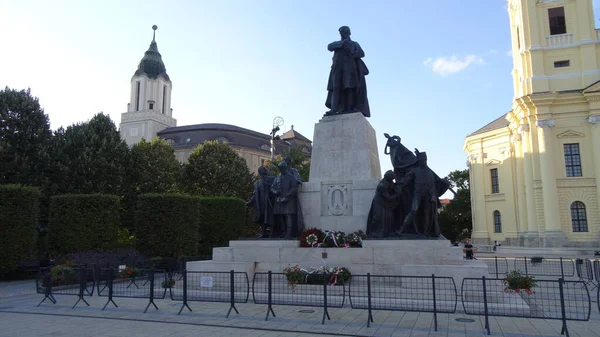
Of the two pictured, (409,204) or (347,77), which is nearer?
(409,204)

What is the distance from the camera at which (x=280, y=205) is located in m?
13.3

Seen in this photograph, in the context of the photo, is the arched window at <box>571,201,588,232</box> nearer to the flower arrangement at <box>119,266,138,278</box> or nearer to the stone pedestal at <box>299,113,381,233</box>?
the stone pedestal at <box>299,113,381,233</box>

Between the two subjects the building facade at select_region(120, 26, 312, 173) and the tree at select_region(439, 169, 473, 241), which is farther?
the building facade at select_region(120, 26, 312, 173)

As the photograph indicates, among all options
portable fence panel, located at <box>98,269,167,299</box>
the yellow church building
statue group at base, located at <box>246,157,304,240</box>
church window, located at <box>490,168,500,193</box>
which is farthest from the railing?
portable fence panel, located at <box>98,269,167,299</box>

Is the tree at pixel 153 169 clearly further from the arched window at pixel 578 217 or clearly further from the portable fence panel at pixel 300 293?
the arched window at pixel 578 217

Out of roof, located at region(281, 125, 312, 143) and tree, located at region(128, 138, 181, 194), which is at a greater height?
roof, located at region(281, 125, 312, 143)

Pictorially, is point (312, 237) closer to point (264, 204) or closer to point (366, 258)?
point (366, 258)

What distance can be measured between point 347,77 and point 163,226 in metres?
13.6

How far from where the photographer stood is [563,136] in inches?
1560

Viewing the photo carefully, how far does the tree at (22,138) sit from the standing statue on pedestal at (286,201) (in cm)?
1771

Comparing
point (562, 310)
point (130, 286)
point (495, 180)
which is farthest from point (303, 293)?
point (495, 180)

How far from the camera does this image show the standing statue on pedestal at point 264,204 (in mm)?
13531

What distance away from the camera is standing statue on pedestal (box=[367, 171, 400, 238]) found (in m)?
12.1

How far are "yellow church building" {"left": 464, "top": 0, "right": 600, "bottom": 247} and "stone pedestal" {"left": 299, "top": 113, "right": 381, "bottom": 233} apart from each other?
100 ft
